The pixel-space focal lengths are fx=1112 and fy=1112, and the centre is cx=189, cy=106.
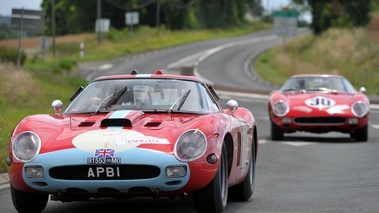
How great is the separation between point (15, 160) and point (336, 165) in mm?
6860

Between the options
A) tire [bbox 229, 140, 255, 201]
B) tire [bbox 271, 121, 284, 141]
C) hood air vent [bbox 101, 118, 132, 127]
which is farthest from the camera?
tire [bbox 271, 121, 284, 141]

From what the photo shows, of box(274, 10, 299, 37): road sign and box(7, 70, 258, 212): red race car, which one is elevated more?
box(7, 70, 258, 212): red race car

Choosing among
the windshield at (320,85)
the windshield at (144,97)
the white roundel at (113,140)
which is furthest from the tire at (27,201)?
the windshield at (320,85)

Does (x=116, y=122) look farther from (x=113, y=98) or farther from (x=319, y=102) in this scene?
(x=319, y=102)

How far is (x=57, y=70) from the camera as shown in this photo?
149 feet

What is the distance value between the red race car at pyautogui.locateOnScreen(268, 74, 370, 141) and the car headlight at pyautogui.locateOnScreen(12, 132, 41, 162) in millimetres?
10964

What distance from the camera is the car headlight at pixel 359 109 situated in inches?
753

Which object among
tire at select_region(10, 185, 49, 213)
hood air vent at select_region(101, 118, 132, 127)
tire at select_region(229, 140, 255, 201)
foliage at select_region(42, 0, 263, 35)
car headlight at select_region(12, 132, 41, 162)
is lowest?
foliage at select_region(42, 0, 263, 35)

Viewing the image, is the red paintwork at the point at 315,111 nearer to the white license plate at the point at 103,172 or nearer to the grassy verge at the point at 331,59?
the white license plate at the point at 103,172

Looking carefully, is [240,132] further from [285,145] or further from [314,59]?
[314,59]

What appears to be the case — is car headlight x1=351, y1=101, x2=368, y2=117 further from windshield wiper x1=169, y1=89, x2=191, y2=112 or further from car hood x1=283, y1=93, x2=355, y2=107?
windshield wiper x1=169, y1=89, x2=191, y2=112

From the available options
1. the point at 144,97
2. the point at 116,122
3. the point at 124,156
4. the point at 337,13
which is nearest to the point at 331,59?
the point at 337,13

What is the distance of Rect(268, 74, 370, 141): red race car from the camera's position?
19094mm

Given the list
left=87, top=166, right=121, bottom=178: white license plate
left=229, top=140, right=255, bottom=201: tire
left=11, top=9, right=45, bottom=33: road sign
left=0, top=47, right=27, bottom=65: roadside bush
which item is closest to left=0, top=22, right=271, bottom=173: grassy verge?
left=0, top=47, right=27, bottom=65: roadside bush
